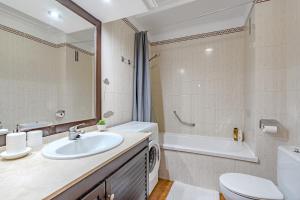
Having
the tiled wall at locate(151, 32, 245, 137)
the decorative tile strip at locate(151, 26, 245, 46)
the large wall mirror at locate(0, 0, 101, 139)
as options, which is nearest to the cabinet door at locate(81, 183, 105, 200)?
the large wall mirror at locate(0, 0, 101, 139)

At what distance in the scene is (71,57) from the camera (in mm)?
1328

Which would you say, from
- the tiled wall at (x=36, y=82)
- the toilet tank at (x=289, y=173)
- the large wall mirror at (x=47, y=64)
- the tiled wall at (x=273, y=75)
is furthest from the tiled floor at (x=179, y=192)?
the tiled wall at (x=36, y=82)

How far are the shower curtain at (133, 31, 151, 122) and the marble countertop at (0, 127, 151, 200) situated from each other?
1408 mm

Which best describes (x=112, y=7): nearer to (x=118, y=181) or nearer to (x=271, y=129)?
(x=118, y=181)

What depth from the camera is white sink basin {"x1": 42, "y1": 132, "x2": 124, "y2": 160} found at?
0.82 metres

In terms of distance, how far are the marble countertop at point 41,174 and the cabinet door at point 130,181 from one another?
144 millimetres

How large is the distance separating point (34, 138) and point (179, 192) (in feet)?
5.73

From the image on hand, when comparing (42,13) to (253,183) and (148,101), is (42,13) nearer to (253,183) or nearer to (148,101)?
(148,101)

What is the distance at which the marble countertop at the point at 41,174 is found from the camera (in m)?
0.51

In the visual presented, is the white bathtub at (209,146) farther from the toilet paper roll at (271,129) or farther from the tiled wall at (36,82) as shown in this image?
the tiled wall at (36,82)

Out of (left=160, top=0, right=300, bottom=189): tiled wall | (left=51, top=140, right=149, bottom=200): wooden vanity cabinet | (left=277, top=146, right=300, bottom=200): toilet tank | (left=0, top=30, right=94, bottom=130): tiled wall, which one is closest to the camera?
(left=51, top=140, right=149, bottom=200): wooden vanity cabinet

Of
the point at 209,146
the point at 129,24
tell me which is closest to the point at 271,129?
the point at 209,146

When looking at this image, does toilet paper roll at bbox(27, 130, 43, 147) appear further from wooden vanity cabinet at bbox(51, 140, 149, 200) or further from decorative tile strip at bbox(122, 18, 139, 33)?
decorative tile strip at bbox(122, 18, 139, 33)

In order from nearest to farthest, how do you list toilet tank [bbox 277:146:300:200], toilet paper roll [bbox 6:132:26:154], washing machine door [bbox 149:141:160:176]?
toilet paper roll [bbox 6:132:26:154] < toilet tank [bbox 277:146:300:200] < washing machine door [bbox 149:141:160:176]
